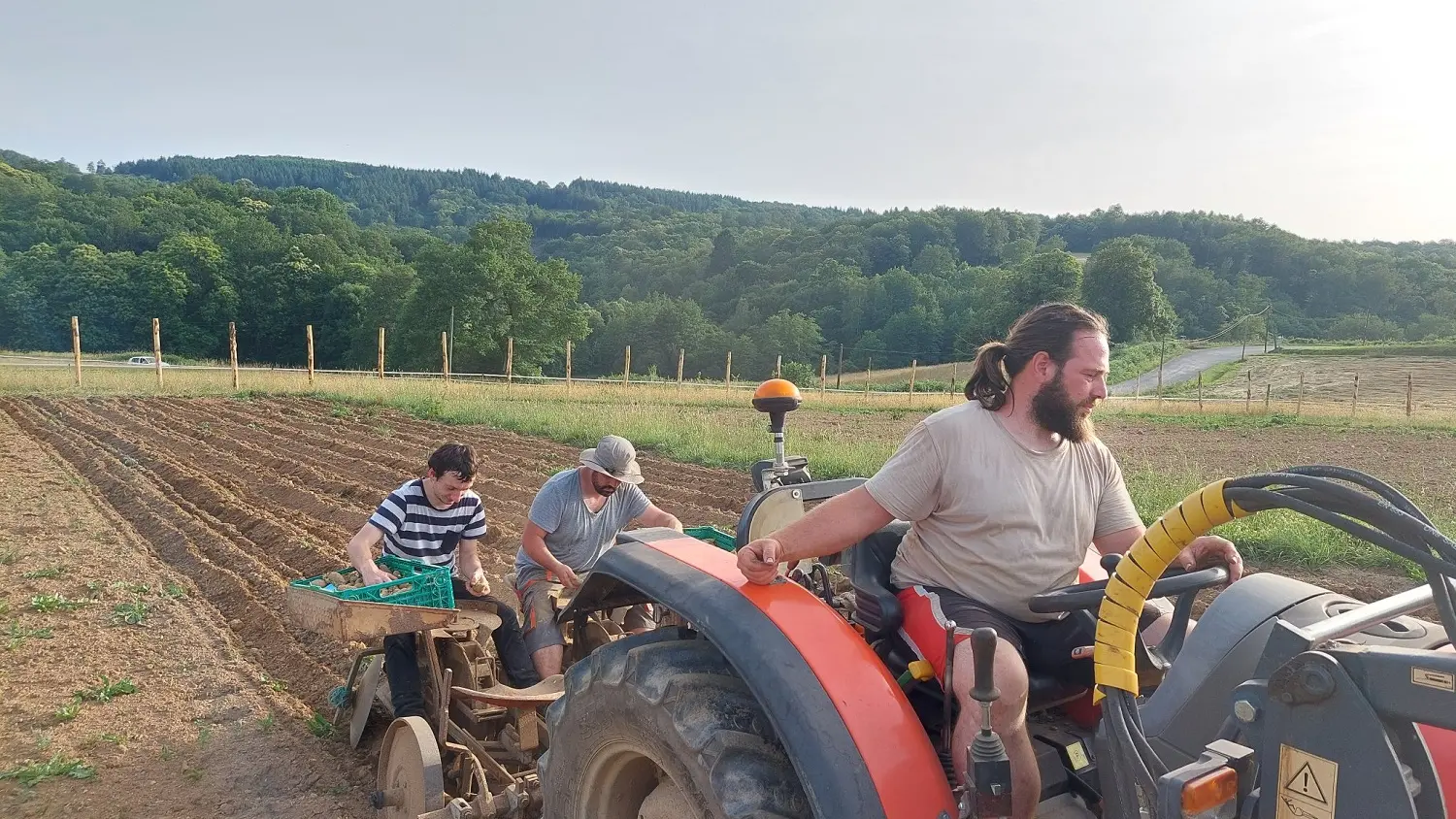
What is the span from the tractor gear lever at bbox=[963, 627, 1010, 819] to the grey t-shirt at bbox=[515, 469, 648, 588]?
308 cm

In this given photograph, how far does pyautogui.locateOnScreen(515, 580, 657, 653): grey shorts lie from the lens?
4129 millimetres

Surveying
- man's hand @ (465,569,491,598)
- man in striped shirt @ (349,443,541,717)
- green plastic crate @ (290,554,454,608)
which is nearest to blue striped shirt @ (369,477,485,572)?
man in striped shirt @ (349,443,541,717)

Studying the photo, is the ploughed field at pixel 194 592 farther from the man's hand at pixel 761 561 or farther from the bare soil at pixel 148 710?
the man's hand at pixel 761 561

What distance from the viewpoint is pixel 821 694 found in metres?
1.85

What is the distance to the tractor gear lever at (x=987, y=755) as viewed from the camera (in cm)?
158

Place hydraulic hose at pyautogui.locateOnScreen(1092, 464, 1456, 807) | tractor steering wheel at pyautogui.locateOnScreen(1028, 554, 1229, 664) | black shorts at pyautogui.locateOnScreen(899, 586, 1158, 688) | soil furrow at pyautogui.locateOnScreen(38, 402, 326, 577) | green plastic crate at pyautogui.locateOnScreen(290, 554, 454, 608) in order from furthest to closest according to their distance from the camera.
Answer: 1. soil furrow at pyautogui.locateOnScreen(38, 402, 326, 577)
2. green plastic crate at pyautogui.locateOnScreen(290, 554, 454, 608)
3. black shorts at pyautogui.locateOnScreen(899, 586, 1158, 688)
4. tractor steering wheel at pyautogui.locateOnScreen(1028, 554, 1229, 664)
5. hydraulic hose at pyautogui.locateOnScreen(1092, 464, 1456, 807)

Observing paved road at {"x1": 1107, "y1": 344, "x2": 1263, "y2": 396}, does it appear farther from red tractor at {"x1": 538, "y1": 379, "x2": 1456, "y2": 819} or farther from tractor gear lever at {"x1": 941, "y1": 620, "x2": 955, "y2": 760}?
tractor gear lever at {"x1": 941, "y1": 620, "x2": 955, "y2": 760}

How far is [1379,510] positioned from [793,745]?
42.1 inches

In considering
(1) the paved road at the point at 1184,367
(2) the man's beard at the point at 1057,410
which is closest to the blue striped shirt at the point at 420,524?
(2) the man's beard at the point at 1057,410

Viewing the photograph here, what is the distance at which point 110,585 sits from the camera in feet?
21.4

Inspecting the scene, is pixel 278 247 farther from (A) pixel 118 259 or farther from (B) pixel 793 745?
(B) pixel 793 745

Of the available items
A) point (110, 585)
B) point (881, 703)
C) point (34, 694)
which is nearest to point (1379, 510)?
point (881, 703)

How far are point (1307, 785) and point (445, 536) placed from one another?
12.9 ft

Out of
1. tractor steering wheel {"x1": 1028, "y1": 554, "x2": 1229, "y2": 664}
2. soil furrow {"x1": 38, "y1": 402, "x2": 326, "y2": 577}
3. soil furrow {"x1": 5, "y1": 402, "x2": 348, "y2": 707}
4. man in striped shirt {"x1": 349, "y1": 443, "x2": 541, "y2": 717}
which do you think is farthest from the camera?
soil furrow {"x1": 38, "y1": 402, "x2": 326, "y2": 577}
